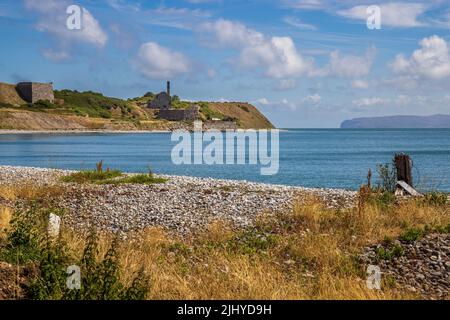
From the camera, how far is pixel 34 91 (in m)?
174

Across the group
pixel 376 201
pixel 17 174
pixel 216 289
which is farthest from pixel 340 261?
pixel 17 174

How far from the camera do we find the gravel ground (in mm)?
10047

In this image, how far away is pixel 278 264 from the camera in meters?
11.9

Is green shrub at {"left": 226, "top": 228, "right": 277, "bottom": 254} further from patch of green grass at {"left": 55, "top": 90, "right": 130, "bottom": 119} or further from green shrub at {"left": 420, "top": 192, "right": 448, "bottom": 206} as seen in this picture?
patch of green grass at {"left": 55, "top": 90, "right": 130, "bottom": 119}

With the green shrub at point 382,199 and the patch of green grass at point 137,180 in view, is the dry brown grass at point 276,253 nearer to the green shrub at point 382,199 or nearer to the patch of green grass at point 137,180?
the green shrub at point 382,199

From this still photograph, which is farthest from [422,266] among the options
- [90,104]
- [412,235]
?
[90,104]

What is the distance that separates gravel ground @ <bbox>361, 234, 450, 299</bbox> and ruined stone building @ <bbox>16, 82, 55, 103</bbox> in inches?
6833

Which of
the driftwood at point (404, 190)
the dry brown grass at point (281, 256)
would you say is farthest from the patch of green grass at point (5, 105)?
the dry brown grass at point (281, 256)

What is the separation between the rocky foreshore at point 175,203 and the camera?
17.0 m

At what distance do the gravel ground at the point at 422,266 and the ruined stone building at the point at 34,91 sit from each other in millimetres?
173560

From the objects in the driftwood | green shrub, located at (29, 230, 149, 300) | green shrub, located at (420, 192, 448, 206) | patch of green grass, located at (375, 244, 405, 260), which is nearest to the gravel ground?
patch of green grass, located at (375, 244, 405, 260)

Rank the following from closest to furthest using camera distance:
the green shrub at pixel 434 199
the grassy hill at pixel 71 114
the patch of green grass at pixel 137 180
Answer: the green shrub at pixel 434 199, the patch of green grass at pixel 137 180, the grassy hill at pixel 71 114
